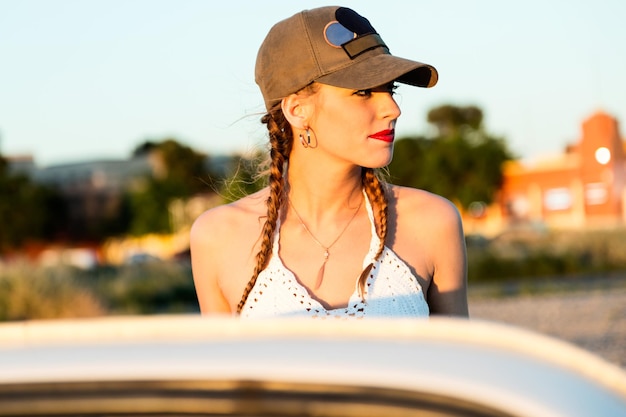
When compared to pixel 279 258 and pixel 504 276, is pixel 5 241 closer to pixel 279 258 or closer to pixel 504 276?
pixel 504 276

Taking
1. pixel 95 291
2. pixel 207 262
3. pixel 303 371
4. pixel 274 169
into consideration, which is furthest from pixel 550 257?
pixel 303 371

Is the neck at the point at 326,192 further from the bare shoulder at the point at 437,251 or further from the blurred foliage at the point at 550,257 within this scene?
the blurred foliage at the point at 550,257

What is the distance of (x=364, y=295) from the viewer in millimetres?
2809

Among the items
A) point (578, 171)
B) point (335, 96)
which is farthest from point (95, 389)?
point (578, 171)

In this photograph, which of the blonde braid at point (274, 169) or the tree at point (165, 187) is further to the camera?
the tree at point (165, 187)

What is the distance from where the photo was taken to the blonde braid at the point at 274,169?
9.76ft

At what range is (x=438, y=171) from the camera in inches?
2392

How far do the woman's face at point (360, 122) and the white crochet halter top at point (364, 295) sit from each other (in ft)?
0.79

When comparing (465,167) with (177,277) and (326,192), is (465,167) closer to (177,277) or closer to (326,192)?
(177,277)

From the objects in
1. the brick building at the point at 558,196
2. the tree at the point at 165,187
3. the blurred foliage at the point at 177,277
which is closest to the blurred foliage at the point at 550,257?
the blurred foliage at the point at 177,277

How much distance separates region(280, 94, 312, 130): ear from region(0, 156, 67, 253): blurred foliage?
2144 inches

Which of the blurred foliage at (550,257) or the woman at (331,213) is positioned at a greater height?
the woman at (331,213)

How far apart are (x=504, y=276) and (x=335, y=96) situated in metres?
25.1

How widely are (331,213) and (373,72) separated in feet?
1.63
